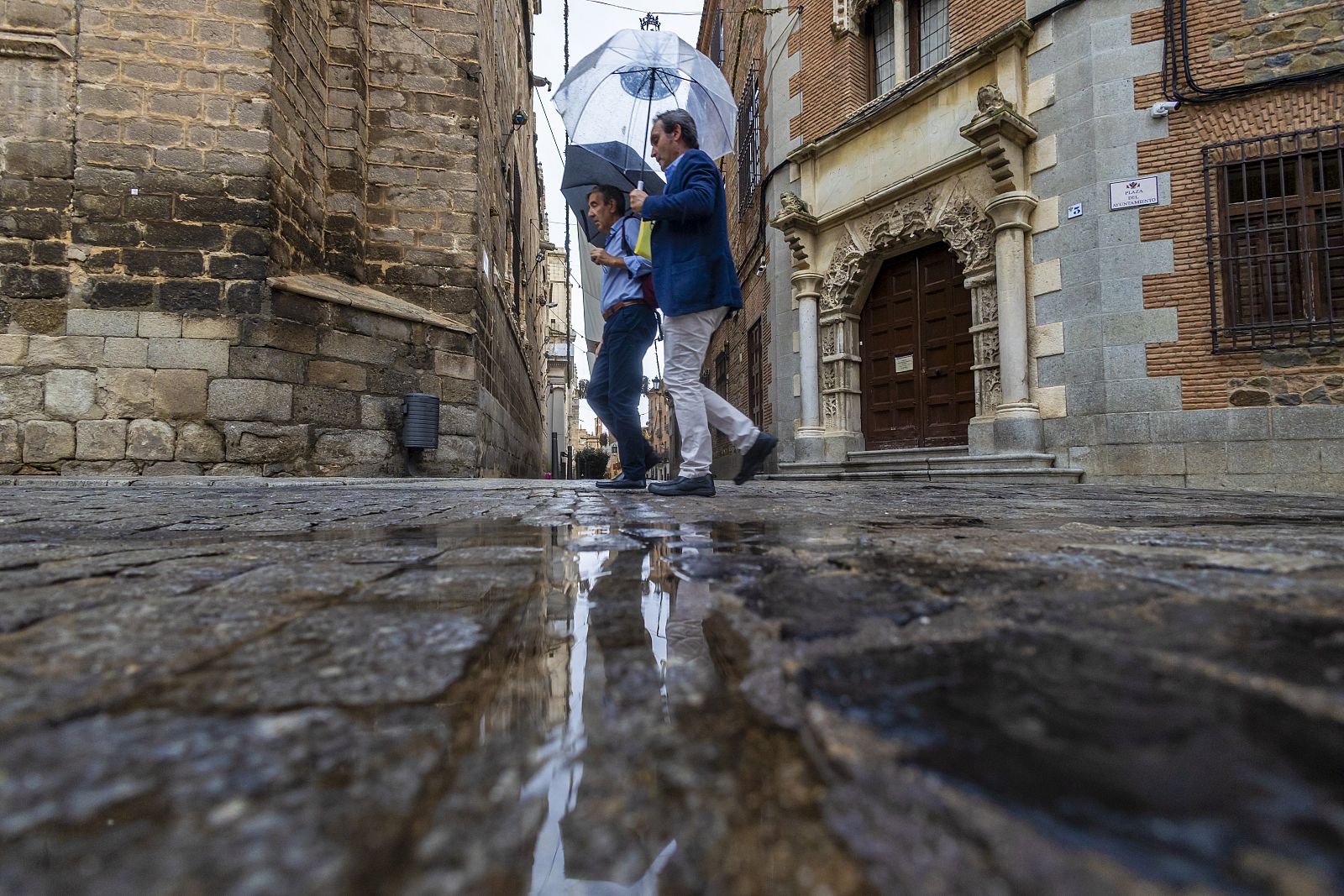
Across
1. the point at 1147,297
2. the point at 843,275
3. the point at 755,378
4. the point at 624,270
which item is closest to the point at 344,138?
the point at 624,270

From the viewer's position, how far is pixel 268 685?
23.6 inches

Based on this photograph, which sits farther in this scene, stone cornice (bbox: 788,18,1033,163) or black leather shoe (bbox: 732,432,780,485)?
stone cornice (bbox: 788,18,1033,163)

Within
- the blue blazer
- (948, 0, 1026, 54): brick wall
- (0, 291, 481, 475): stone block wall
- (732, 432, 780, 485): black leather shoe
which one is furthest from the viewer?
(948, 0, 1026, 54): brick wall

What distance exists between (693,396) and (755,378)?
30.8 feet

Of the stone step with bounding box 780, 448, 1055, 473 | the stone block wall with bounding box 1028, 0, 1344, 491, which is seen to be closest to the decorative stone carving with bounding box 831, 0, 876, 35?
the stone block wall with bounding box 1028, 0, 1344, 491

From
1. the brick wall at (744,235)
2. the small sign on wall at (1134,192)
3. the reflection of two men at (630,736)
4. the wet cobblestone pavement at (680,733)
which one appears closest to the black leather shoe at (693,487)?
the wet cobblestone pavement at (680,733)

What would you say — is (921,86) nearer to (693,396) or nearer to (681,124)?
(681,124)

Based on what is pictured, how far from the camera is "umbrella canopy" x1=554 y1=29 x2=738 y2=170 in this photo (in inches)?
210

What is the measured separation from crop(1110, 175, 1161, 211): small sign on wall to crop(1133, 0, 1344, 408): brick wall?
12cm

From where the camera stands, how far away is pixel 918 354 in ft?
29.6

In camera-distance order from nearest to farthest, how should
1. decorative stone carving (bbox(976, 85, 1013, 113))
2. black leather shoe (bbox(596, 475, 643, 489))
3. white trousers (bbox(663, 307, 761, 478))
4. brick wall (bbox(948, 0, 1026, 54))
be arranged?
white trousers (bbox(663, 307, 761, 478)), black leather shoe (bbox(596, 475, 643, 489)), decorative stone carving (bbox(976, 85, 1013, 113)), brick wall (bbox(948, 0, 1026, 54))

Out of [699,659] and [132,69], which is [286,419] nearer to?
[132,69]

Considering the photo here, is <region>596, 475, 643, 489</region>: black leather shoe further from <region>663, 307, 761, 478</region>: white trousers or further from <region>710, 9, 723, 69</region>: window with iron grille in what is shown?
<region>710, 9, 723, 69</region>: window with iron grille

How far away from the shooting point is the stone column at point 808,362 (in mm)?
9688
